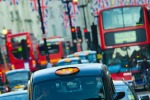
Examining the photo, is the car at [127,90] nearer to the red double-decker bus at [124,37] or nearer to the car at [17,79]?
the red double-decker bus at [124,37]

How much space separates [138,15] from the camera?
80.2 feet

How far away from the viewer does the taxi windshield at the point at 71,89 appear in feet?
26.3

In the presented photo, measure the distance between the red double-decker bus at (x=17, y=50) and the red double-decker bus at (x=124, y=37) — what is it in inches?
900

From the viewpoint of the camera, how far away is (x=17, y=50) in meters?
48.5

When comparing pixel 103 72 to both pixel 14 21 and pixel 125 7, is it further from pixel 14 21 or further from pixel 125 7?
pixel 14 21

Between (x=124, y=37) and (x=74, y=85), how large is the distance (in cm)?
1644

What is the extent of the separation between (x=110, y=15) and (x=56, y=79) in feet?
54.4

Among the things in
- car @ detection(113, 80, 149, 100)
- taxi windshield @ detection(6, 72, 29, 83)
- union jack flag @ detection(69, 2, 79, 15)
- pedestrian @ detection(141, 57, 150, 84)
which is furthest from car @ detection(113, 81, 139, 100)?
union jack flag @ detection(69, 2, 79, 15)

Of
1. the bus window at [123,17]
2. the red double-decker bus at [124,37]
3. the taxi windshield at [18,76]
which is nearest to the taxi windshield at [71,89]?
the red double-decker bus at [124,37]

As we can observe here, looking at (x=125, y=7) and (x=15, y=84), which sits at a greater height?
(x=125, y=7)

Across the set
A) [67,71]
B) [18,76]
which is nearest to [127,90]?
[67,71]

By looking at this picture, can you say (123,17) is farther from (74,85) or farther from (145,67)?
(74,85)

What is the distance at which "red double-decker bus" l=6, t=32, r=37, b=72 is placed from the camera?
4766 cm

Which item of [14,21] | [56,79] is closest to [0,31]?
[14,21]
